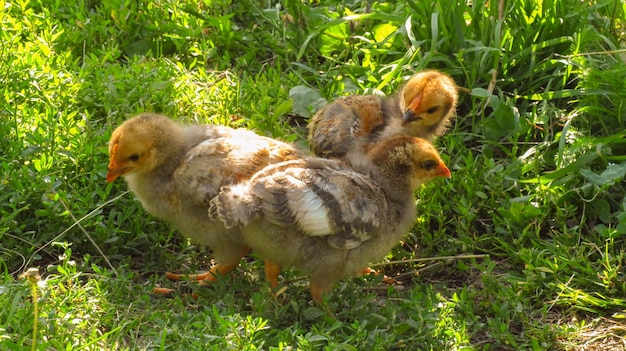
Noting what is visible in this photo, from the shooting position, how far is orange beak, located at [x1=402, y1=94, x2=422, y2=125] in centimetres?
520

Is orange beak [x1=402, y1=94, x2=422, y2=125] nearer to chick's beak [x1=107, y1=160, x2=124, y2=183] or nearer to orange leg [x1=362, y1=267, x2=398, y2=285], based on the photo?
orange leg [x1=362, y1=267, x2=398, y2=285]

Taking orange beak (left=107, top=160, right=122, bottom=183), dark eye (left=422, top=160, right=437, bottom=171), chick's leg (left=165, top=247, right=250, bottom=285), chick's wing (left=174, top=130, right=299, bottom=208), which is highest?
orange beak (left=107, top=160, right=122, bottom=183)

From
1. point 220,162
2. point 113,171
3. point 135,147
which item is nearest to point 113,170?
point 113,171

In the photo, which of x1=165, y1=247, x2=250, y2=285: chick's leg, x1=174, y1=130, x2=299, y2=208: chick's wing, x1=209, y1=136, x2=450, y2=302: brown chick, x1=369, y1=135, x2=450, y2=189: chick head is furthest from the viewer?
x1=165, y1=247, x2=250, y2=285: chick's leg

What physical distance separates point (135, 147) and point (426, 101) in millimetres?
1566

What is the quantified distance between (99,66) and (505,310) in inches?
117

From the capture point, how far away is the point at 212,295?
15.3 feet

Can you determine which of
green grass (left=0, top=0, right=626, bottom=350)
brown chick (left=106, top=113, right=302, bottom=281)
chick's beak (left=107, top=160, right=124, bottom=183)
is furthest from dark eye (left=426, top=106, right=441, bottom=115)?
chick's beak (left=107, top=160, right=124, bottom=183)

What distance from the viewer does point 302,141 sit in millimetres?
5832

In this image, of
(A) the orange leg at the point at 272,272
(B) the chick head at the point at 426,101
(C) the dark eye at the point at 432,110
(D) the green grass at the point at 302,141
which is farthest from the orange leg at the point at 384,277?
(C) the dark eye at the point at 432,110

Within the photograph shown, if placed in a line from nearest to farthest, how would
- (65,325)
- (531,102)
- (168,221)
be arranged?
(65,325), (168,221), (531,102)

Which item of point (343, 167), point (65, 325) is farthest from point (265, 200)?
point (65, 325)

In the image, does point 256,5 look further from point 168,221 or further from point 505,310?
point 505,310

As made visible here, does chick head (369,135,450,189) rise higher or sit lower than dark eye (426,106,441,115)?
higher
